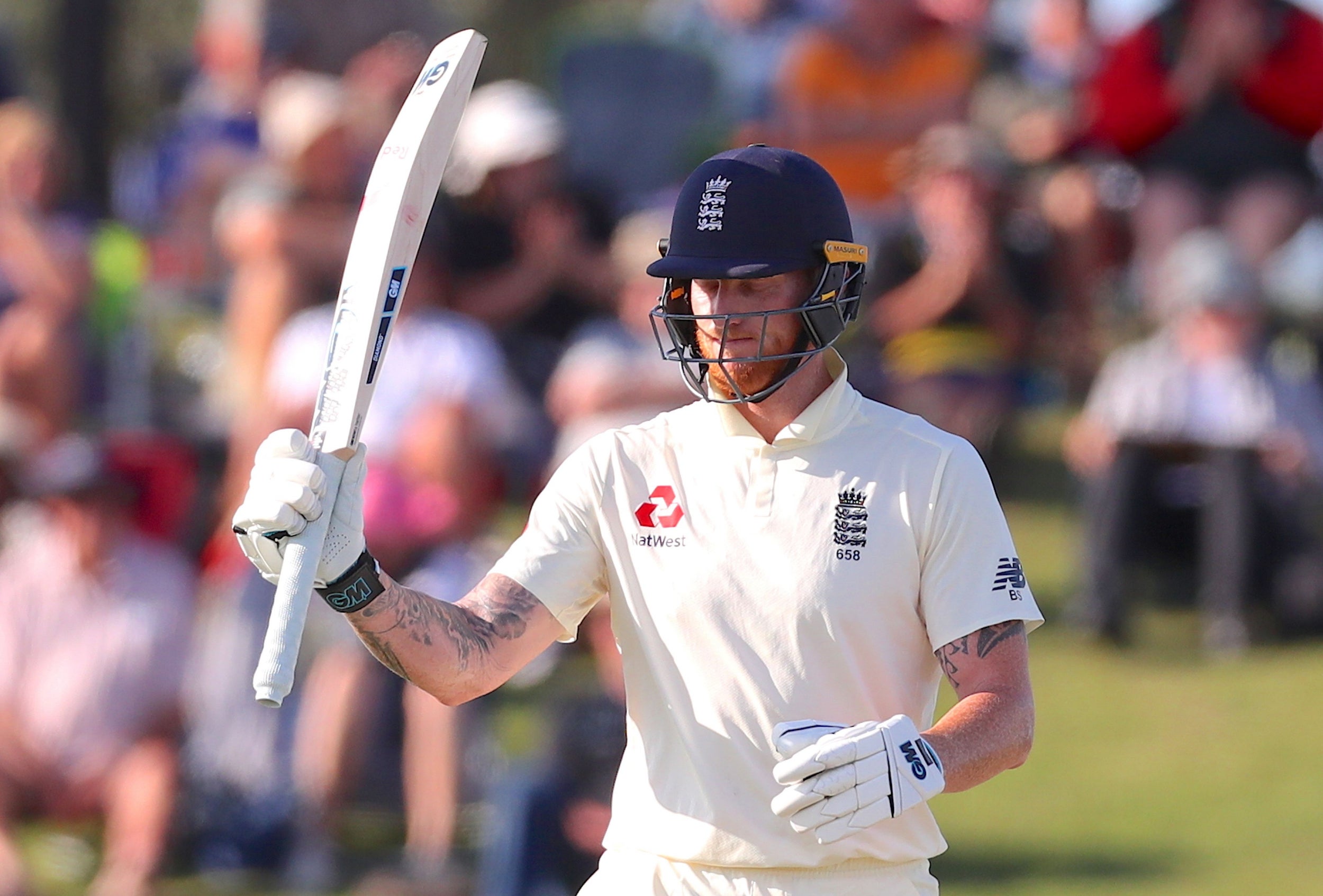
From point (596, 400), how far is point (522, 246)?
207 centimetres

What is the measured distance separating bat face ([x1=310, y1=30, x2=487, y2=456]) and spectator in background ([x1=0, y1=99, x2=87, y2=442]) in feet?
18.1

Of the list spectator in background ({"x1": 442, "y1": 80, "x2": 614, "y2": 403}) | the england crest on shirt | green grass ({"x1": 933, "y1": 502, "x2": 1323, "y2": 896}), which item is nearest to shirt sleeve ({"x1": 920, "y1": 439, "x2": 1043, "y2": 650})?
the england crest on shirt

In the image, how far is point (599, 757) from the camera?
700 cm

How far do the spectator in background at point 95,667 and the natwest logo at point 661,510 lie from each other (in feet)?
13.8

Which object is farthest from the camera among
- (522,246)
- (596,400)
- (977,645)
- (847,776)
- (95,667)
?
(522,246)

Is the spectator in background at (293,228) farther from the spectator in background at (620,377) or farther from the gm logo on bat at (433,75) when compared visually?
the gm logo on bat at (433,75)

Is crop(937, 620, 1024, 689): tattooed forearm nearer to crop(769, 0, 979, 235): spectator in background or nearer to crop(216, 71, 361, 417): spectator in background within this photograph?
crop(216, 71, 361, 417): spectator in background

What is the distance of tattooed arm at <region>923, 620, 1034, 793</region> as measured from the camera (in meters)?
3.35

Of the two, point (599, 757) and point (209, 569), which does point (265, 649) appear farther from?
point (209, 569)

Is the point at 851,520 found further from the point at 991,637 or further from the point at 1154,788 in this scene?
the point at 1154,788

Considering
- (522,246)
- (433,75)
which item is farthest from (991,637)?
(522,246)

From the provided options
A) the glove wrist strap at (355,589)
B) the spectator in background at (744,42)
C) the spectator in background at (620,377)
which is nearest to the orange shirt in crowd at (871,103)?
the spectator in background at (744,42)

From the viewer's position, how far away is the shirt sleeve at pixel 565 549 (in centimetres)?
373

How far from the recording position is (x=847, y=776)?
3.15 m
